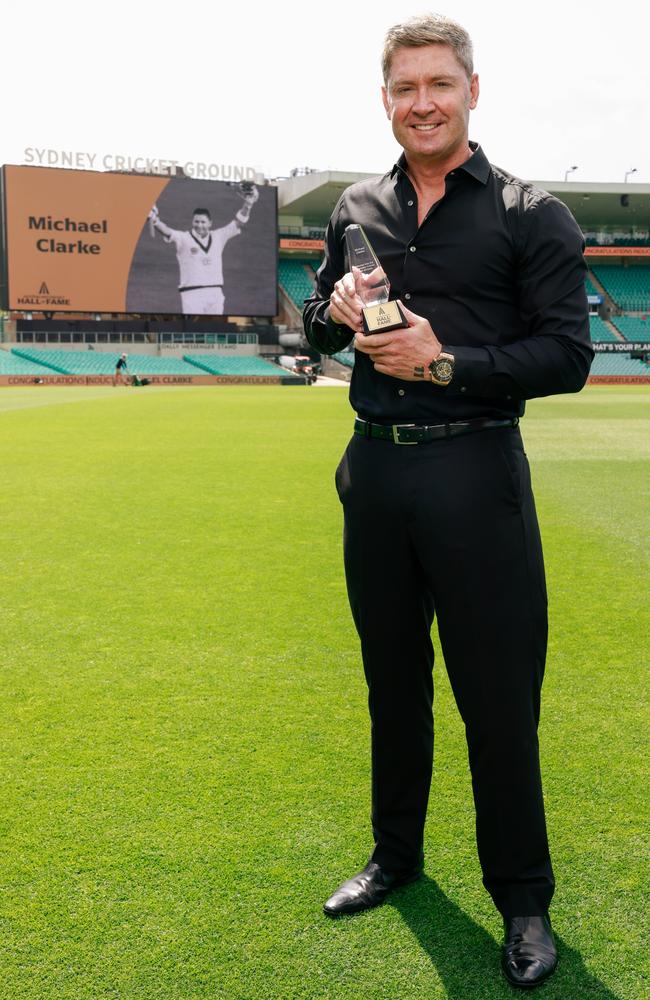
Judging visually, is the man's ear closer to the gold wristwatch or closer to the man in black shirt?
the man in black shirt

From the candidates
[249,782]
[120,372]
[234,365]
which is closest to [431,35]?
[249,782]

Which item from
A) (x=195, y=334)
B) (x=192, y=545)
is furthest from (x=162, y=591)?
(x=195, y=334)

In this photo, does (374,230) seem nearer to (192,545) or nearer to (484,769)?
(484,769)

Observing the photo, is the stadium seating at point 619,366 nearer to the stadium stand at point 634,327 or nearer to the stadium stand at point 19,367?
the stadium stand at point 634,327

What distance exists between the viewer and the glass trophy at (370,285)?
2242 mm

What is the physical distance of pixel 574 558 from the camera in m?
6.98

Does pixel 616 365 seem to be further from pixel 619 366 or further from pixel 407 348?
pixel 407 348

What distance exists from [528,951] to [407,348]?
5.06ft

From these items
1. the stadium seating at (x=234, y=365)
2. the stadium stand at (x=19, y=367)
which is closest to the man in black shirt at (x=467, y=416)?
the stadium stand at (x=19, y=367)

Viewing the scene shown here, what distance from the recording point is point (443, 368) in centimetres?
228

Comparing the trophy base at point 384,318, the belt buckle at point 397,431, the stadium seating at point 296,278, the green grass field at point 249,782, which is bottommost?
the green grass field at point 249,782

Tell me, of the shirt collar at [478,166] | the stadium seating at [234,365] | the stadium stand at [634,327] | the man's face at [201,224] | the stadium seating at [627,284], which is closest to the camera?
the shirt collar at [478,166]

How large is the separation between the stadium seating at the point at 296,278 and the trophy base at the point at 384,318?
190 ft

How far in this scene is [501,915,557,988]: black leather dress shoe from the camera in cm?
226
